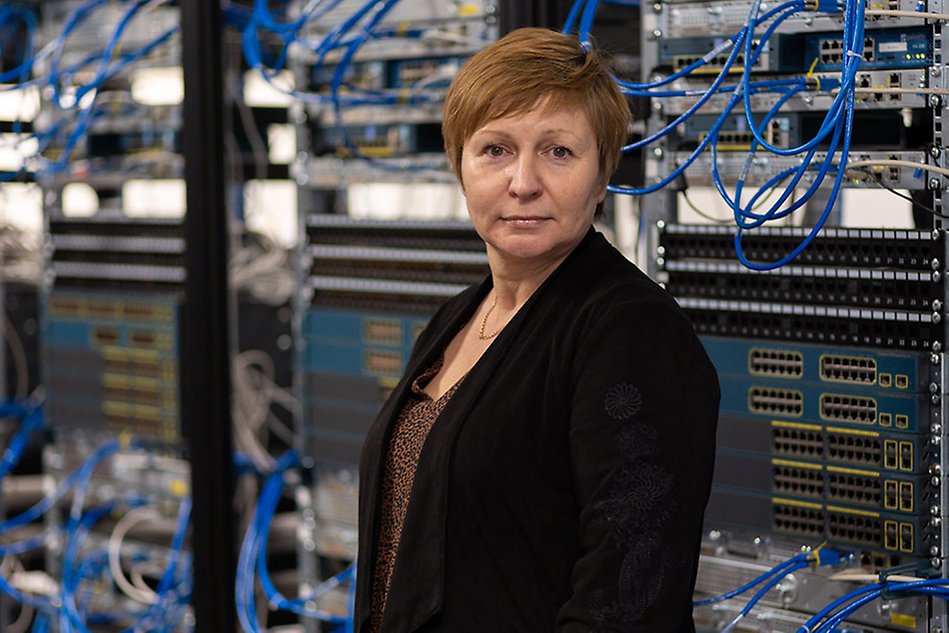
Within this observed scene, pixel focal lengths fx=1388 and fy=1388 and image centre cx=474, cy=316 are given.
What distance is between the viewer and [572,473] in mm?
1501

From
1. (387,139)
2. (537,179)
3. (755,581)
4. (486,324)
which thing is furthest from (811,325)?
(387,139)

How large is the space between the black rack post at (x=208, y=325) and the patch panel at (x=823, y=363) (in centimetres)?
111

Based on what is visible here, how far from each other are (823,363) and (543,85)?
0.78m

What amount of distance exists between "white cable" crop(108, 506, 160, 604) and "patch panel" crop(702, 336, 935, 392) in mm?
1724

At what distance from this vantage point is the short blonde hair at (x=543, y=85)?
1544mm

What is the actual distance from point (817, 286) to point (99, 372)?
6.59 ft

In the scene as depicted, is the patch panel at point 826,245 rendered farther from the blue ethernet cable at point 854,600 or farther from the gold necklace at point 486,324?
the gold necklace at point 486,324

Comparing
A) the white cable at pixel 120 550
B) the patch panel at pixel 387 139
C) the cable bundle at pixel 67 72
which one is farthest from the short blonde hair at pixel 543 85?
the white cable at pixel 120 550

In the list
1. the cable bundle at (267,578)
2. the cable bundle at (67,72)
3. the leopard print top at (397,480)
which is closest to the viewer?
the leopard print top at (397,480)

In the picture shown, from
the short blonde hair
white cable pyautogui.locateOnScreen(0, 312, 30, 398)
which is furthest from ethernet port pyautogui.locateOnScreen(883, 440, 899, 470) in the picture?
white cable pyautogui.locateOnScreen(0, 312, 30, 398)

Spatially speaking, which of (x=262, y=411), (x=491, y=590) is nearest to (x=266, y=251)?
(x=262, y=411)

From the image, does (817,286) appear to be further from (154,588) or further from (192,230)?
(154,588)

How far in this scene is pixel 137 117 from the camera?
11.1ft

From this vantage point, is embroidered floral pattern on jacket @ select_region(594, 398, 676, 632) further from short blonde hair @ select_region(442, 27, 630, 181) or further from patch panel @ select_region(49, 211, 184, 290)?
patch panel @ select_region(49, 211, 184, 290)
